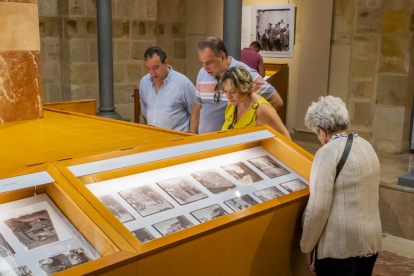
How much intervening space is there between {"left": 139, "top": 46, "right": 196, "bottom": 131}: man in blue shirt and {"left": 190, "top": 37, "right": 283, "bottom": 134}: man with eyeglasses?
0.34m

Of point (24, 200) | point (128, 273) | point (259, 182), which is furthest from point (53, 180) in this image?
point (259, 182)

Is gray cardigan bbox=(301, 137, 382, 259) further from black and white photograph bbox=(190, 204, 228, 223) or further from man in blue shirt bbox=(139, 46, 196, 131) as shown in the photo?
man in blue shirt bbox=(139, 46, 196, 131)

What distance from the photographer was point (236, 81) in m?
3.32

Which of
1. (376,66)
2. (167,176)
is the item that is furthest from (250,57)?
(167,176)

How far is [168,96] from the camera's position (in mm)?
4605

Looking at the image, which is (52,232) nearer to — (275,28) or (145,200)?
(145,200)

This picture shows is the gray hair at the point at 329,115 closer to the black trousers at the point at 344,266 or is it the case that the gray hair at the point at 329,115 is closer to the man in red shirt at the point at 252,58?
the black trousers at the point at 344,266

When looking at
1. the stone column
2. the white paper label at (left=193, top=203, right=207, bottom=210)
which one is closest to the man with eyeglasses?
the stone column

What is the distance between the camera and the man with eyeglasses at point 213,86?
13.0 feet

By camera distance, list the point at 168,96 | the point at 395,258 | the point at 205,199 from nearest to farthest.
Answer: the point at 205,199, the point at 395,258, the point at 168,96

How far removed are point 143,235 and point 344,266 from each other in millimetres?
1247

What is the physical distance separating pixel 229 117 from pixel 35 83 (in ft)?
4.55

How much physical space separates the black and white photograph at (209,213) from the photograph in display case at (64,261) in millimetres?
560

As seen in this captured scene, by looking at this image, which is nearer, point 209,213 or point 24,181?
point 24,181
